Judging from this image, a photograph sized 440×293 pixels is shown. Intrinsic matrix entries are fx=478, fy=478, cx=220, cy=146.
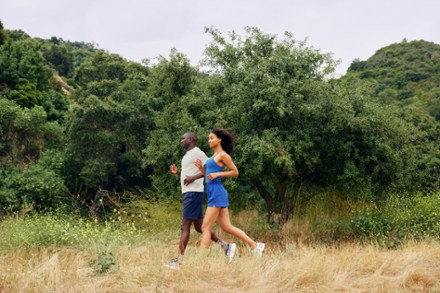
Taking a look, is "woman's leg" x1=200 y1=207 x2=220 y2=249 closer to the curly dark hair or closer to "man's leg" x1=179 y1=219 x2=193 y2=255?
"man's leg" x1=179 y1=219 x2=193 y2=255

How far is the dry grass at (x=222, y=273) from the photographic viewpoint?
4.66 meters

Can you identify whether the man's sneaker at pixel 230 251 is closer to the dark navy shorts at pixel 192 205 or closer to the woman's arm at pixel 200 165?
the dark navy shorts at pixel 192 205

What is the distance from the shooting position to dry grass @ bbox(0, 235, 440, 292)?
466 cm

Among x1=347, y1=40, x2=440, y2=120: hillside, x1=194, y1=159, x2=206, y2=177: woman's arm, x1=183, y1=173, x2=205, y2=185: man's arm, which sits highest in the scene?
x1=347, y1=40, x2=440, y2=120: hillside

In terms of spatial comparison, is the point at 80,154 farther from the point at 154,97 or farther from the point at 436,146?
the point at 436,146

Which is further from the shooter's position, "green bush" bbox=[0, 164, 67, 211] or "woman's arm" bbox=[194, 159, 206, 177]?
"green bush" bbox=[0, 164, 67, 211]

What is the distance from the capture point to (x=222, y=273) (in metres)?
5.06

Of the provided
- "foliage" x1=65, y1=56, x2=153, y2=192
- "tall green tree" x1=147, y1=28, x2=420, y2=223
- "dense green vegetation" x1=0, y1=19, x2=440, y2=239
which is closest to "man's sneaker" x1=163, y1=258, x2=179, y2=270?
"dense green vegetation" x1=0, y1=19, x2=440, y2=239

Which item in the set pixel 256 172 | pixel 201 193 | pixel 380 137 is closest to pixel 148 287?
pixel 201 193

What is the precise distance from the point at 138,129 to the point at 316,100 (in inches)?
511

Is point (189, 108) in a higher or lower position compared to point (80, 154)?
higher

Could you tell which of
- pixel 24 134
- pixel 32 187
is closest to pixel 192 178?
pixel 32 187

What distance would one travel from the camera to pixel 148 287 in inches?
181

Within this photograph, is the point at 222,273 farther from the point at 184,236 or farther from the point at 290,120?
the point at 290,120
